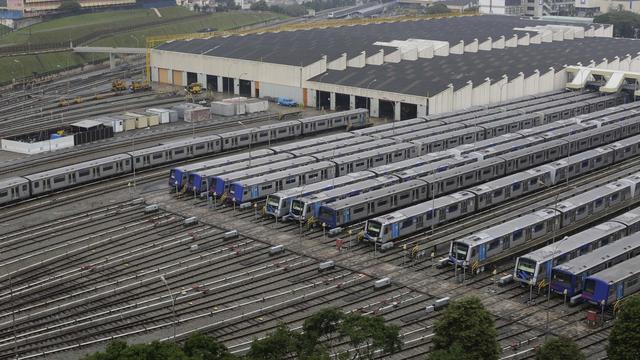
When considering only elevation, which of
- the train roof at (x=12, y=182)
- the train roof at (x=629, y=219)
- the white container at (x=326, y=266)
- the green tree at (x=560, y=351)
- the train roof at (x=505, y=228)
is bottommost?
the white container at (x=326, y=266)

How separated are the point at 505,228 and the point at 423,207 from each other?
684 cm

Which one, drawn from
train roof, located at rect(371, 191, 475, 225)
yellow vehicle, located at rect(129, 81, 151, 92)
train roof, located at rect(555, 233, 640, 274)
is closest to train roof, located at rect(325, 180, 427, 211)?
train roof, located at rect(371, 191, 475, 225)

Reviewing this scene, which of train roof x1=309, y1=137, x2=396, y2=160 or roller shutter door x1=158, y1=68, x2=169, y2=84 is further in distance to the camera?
roller shutter door x1=158, y1=68, x2=169, y2=84

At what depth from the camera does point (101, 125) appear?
288 feet

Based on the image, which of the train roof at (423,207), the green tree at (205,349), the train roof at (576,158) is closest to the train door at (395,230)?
the train roof at (423,207)

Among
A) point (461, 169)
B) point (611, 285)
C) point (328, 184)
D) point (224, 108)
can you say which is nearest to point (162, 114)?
point (224, 108)

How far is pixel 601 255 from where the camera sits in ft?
156

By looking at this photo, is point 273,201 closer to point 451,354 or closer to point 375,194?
point 375,194

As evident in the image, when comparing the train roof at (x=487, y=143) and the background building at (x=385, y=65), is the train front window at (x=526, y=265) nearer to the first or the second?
the train roof at (x=487, y=143)

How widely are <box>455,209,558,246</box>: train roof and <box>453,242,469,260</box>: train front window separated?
257mm

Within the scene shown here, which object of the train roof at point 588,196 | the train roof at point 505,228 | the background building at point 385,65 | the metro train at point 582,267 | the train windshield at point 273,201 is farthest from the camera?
the background building at point 385,65

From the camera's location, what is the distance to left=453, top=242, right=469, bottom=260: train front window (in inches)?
1982

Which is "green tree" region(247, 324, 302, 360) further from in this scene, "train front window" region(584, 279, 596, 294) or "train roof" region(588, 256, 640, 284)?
"train roof" region(588, 256, 640, 284)

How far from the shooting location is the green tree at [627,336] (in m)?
34.7
